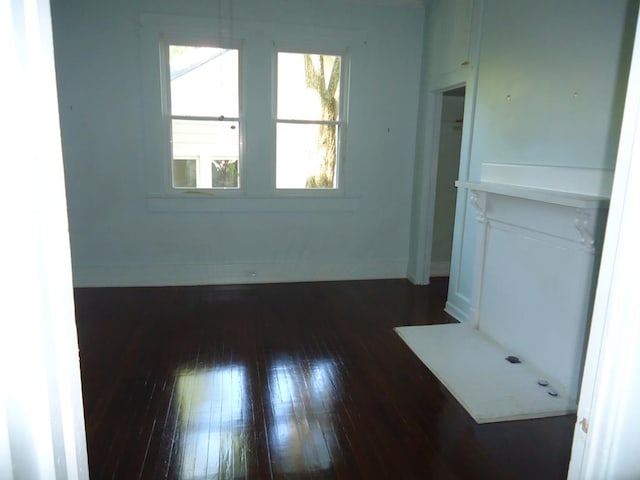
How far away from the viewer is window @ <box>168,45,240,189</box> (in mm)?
4508

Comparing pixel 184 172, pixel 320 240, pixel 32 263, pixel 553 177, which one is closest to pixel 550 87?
pixel 553 177

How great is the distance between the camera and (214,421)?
2426 millimetres

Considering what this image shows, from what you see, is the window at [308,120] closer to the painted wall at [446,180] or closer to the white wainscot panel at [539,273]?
the painted wall at [446,180]

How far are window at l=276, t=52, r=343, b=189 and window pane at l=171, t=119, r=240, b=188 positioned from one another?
46 cm

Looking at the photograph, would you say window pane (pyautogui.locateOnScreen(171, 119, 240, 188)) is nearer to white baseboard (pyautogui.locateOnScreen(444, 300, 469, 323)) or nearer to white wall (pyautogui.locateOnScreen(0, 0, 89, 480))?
white baseboard (pyautogui.locateOnScreen(444, 300, 469, 323))

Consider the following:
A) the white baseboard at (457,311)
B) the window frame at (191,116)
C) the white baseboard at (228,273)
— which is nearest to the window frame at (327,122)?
the window frame at (191,116)

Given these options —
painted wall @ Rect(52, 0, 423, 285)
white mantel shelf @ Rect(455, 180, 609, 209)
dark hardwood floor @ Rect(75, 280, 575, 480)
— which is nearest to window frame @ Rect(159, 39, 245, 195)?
painted wall @ Rect(52, 0, 423, 285)

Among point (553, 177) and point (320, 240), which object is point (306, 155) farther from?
point (553, 177)

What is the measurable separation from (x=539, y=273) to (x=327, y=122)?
109 inches

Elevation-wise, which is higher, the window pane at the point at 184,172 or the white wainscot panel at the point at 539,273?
the window pane at the point at 184,172

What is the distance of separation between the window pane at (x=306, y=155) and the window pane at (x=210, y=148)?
0.46 meters

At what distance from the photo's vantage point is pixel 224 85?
4586 mm

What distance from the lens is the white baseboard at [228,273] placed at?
4.65 metres

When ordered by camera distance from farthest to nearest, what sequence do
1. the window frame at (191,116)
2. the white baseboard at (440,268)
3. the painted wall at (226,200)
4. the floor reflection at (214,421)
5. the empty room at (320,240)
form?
the white baseboard at (440,268) < the window frame at (191,116) < the painted wall at (226,200) < the floor reflection at (214,421) < the empty room at (320,240)
